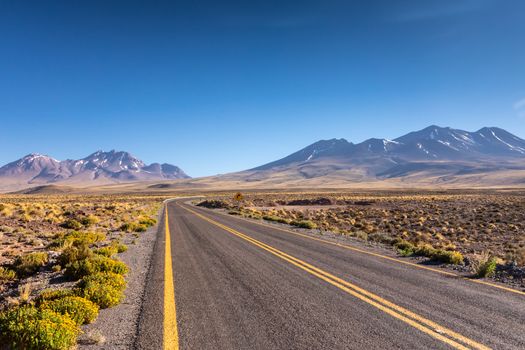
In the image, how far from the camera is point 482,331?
523 cm

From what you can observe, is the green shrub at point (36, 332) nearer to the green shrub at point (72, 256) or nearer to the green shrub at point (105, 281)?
the green shrub at point (105, 281)

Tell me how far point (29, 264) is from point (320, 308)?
841 cm

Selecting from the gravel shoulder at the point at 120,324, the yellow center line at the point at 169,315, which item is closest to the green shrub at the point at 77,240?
the gravel shoulder at the point at 120,324

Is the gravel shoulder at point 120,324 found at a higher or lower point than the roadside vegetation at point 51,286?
lower

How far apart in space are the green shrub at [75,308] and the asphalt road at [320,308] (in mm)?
884

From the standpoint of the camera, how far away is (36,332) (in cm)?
444

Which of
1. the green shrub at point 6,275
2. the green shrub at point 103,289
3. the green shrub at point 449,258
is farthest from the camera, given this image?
the green shrub at point 449,258

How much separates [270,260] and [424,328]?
5.93 metres

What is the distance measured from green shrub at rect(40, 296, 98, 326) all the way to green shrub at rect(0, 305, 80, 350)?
59 cm

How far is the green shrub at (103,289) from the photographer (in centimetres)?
643

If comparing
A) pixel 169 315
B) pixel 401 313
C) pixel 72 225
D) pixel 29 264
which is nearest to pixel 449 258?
pixel 401 313

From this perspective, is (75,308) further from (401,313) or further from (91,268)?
(401,313)

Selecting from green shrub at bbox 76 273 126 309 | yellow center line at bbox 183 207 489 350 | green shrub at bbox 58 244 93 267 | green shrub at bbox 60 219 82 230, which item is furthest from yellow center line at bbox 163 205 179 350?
green shrub at bbox 60 219 82 230

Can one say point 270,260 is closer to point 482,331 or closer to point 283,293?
point 283,293
